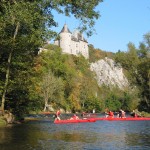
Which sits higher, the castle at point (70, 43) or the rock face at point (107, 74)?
the castle at point (70, 43)

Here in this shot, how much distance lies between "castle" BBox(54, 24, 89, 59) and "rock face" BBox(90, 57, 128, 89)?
12.0 m

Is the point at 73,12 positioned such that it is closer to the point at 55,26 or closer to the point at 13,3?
the point at 55,26

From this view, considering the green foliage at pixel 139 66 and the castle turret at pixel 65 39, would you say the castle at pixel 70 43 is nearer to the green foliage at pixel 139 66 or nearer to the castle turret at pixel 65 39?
the castle turret at pixel 65 39

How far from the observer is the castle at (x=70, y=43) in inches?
6954

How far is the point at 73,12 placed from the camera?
107 ft

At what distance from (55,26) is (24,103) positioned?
10.6 meters

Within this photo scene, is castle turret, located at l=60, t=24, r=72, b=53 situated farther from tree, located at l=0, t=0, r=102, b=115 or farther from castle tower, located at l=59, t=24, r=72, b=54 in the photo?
tree, located at l=0, t=0, r=102, b=115

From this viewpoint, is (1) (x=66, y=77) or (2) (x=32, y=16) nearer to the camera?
(2) (x=32, y=16)

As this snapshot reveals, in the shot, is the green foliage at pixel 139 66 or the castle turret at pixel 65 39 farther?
the castle turret at pixel 65 39

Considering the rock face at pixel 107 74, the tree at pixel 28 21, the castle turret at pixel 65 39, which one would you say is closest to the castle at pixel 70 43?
the castle turret at pixel 65 39

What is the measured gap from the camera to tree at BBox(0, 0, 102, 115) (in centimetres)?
2906

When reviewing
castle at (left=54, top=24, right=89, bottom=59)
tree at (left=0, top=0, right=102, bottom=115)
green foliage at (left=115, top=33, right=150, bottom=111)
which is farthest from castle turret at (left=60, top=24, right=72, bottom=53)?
tree at (left=0, top=0, right=102, bottom=115)

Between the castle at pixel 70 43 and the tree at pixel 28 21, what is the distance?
5378 inches

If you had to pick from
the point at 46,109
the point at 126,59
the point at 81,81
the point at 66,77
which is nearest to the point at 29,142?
the point at 126,59
